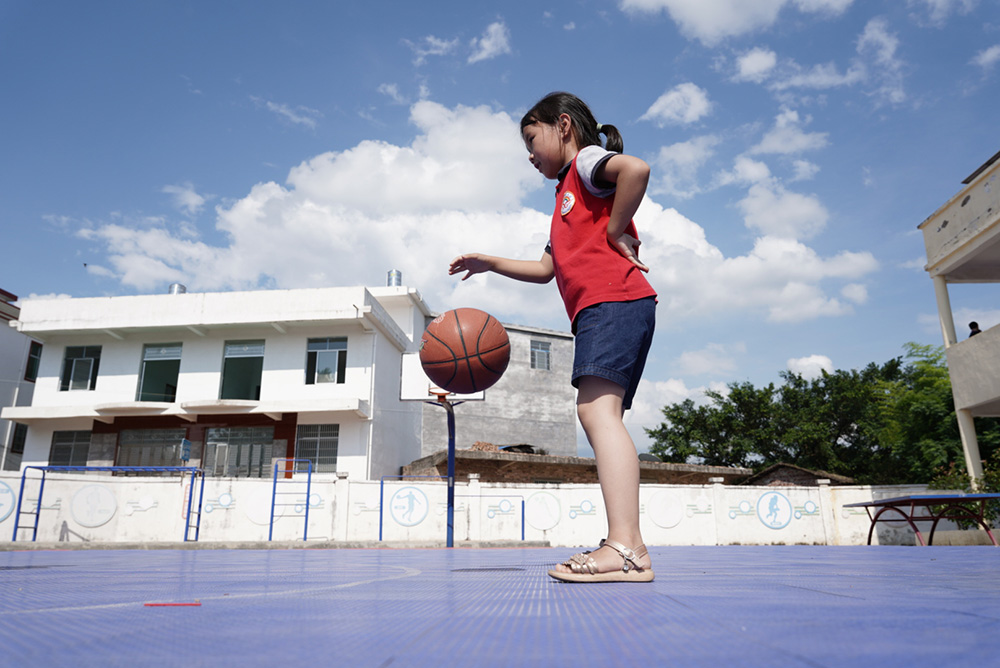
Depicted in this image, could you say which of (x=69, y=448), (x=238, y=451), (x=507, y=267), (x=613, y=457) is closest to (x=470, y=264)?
(x=507, y=267)

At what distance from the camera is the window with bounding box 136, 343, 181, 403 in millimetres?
19366

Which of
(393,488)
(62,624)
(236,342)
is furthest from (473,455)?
(62,624)

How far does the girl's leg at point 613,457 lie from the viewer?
1852mm

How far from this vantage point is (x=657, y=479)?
20438 millimetres

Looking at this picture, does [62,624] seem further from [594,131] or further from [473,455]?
[473,455]

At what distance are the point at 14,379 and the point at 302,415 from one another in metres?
11.5

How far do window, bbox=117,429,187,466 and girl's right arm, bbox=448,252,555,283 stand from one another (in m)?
18.4

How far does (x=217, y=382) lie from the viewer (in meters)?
19.2

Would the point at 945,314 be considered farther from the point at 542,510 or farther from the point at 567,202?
the point at 567,202

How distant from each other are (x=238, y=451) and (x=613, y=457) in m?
18.5

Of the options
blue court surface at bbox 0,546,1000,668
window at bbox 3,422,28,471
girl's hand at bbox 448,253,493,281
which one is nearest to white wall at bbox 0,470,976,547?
window at bbox 3,422,28,471

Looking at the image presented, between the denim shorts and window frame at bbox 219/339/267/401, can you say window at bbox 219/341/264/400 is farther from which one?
the denim shorts

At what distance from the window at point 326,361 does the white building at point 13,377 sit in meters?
10.4

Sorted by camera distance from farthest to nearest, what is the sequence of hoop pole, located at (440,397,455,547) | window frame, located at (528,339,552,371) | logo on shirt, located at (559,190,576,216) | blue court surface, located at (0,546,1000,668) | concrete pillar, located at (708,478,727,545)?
window frame, located at (528,339,552,371) → concrete pillar, located at (708,478,727,545) → hoop pole, located at (440,397,455,547) → logo on shirt, located at (559,190,576,216) → blue court surface, located at (0,546,1000,668)
